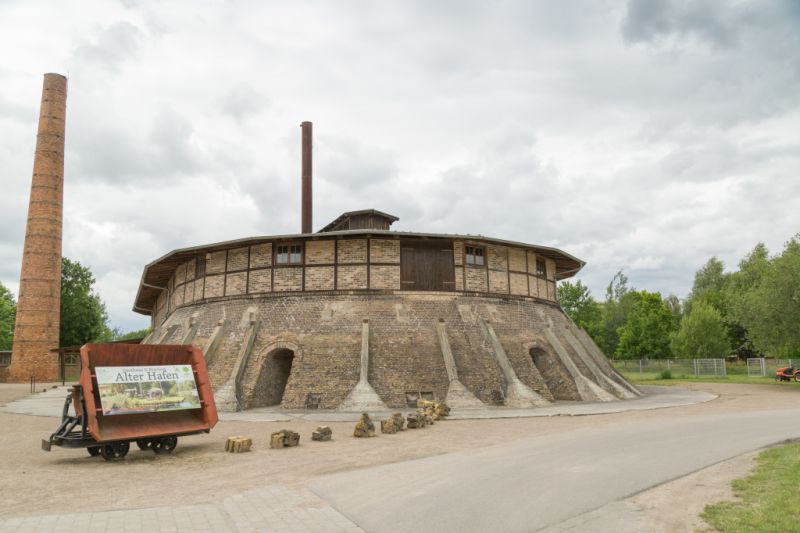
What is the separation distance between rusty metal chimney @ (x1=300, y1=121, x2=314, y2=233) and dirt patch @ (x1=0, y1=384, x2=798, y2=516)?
13348 millimetres

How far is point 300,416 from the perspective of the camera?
15.9 m

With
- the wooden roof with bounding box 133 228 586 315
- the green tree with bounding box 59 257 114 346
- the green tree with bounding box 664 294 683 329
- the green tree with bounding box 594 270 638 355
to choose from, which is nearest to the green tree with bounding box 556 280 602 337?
the green tree with bounding box 594 270 638 355

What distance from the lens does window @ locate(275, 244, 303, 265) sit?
69.5 ft

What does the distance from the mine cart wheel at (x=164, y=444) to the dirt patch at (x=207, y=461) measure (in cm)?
16

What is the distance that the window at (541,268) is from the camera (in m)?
25.0

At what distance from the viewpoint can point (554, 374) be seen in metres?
21.2

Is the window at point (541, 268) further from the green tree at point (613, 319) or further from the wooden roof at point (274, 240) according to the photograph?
the green tree at point (613, 319)

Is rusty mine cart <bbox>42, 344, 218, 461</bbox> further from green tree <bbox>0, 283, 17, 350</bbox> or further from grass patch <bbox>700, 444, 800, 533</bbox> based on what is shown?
green tree <bbox>0, 283, 17, 350</bbox>

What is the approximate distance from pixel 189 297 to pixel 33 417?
8.19 m

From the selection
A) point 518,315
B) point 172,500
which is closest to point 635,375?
point 518,315

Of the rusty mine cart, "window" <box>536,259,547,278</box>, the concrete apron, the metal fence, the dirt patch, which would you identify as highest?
"window" <box>536,259,547,278</box>

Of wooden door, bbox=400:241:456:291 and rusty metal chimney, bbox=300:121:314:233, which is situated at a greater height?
rusty metal chimney, bbox=300:121:314:233

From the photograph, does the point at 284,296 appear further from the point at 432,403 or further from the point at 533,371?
the point at 533,371

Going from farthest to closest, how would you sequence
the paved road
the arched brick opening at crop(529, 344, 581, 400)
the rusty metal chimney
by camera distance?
the rusty metal chimney, the arched brick opening at crop(529, 344, 581, 400), the paved road
